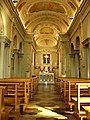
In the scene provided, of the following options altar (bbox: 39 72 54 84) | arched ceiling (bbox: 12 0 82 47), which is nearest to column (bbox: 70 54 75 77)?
arched ceiling (bbox: 12 0 82 47)

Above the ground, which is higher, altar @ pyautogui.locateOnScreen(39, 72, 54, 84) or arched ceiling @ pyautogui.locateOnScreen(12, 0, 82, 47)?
arched ceiling @ pyautogui.locateOnScreen(12, 0, 82, 47)

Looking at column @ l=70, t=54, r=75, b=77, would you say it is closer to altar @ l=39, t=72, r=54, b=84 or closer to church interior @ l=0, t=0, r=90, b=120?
church interior @ l=0, t=0, r=90, b=120

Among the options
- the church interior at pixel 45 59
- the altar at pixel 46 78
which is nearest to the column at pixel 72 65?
the church interior at pixel 45 59

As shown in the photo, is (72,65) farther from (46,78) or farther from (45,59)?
(45,59)

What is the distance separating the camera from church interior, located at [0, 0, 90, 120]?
579 centimetres

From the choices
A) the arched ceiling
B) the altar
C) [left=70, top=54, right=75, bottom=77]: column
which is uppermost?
the arched ceiling

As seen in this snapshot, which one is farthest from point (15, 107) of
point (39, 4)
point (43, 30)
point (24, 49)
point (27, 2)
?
point (43, 30)

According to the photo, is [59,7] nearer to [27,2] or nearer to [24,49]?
[27,2]

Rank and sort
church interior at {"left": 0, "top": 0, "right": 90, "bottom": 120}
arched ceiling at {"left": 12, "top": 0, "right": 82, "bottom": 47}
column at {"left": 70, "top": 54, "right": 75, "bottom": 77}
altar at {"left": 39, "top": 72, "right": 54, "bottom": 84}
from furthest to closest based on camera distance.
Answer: altar at {"left": 39, "top": 72, "right": 54, "bottom": 84} < column at {"left": 70, "top": 54, "right": 75, "bottom": 77} < arched ceiling at {"left": 12, "top": 0, "right": 82, "bottom": 47} < church interior at {"left": 0, "top": 0, "right": 90, "bottom": 120}

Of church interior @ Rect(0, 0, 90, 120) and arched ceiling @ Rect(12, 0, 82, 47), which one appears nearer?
church interior @ Rect(0, 0, 90, 120)

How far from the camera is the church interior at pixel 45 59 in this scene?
579cm

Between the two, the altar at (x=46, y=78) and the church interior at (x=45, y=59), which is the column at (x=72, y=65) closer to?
the church interior at (x=45, y=59)

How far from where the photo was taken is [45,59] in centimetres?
3023

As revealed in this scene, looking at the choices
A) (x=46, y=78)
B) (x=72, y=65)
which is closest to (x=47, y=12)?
(x=72, y=65)
